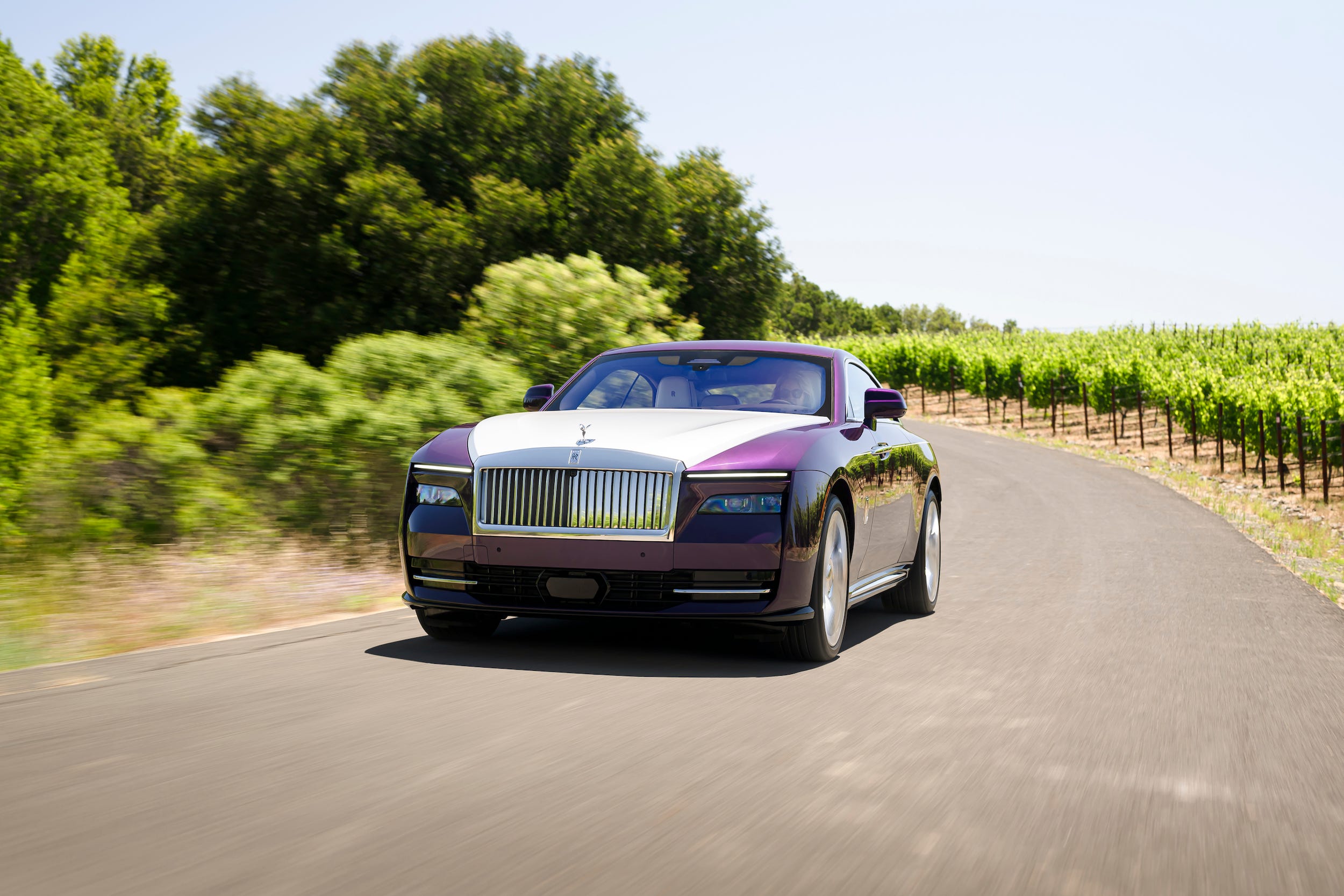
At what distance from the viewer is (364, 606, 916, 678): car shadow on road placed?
6.26m

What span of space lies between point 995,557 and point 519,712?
29.3ft

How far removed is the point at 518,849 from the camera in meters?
3.52

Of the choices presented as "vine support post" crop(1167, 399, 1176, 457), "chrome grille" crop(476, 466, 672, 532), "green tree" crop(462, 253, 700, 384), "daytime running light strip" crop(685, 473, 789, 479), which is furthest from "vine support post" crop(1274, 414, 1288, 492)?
"chrome grille" crop(476, 466, 672, 532)

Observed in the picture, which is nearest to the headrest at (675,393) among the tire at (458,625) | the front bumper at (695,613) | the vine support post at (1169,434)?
the tire at (458,625)

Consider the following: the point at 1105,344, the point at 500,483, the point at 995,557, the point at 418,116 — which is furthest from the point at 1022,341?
the point at 500,483

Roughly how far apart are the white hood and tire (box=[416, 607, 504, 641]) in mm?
920

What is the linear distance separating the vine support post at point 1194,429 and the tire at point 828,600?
119ft

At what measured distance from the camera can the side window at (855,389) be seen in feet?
25.9

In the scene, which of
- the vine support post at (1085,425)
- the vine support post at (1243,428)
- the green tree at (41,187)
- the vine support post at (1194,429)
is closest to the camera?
the vine support post at (1243,428)

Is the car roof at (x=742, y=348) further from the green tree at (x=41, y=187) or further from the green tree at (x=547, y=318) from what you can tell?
the green tree at (x=41, y=187)

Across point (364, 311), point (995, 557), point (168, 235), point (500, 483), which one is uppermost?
A: point (168, 235)

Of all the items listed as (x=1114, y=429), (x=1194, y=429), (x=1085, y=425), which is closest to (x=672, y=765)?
(x=1194, y=429)

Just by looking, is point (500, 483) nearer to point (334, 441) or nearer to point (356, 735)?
point (356, 735)

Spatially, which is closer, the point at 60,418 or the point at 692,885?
the point at 692,885
